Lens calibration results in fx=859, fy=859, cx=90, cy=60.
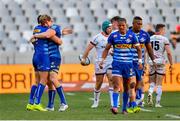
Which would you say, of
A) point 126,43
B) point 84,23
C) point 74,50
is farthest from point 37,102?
point 84,23

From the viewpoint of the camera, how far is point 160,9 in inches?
1528

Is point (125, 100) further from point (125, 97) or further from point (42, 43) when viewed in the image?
point (42, 43)

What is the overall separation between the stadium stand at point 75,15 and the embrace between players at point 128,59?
13.4 metres

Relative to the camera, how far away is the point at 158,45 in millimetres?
21781

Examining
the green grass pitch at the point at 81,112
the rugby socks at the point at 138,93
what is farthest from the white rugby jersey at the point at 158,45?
the rugby socks at the point at 138,93

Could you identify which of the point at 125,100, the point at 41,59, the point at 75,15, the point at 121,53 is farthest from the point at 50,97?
the point at 75,15

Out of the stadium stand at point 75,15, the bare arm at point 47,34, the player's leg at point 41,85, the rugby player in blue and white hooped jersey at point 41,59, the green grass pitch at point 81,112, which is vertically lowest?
the green grass pitch at point 81,112

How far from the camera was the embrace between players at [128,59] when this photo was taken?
59.4 ft

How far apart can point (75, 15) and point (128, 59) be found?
19.7 metres

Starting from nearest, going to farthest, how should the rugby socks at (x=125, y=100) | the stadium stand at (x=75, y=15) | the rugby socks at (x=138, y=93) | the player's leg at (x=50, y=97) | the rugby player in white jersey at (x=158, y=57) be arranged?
1. the rugby socks at (x=125, y=100)
2. the player's leg at (x=50, y=97)
3. the rugby socks at (x=138, y=93)
4. the rugby player in white jersey at (x=158, y=57)
5. the stadium stand at (x=75, y=15)

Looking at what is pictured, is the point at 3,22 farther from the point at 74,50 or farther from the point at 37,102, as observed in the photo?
the point at 37,102

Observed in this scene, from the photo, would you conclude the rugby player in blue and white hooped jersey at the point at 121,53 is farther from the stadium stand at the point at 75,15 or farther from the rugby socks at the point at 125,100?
the stadium stand at the point at 75,15

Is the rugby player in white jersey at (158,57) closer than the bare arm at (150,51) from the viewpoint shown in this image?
No

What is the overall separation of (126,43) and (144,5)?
69.1 feet
